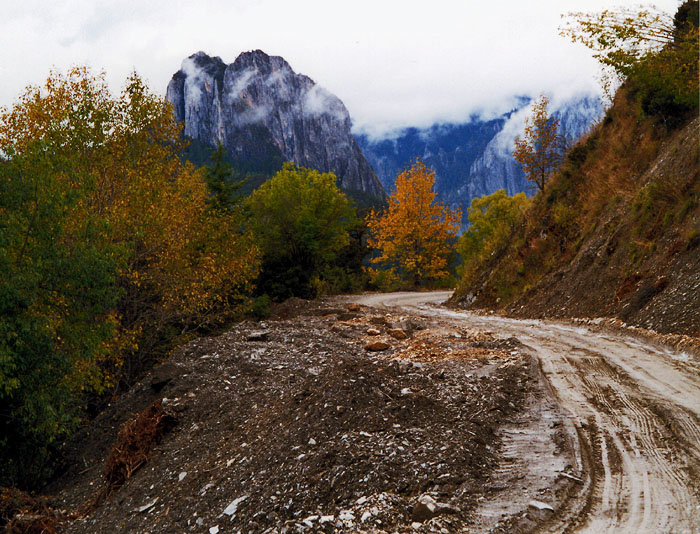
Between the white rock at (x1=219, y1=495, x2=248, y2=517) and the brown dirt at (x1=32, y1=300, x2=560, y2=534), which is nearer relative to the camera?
the brown dirt at (x1=32, y1=300, x2=560, y2=534)

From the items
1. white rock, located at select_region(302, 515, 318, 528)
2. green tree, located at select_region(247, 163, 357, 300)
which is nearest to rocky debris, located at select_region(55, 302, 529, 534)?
white rock, located at select_region(302, 515, 318, 528)

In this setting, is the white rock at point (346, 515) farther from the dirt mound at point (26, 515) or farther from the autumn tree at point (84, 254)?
the autumn tree at point (84, 254)

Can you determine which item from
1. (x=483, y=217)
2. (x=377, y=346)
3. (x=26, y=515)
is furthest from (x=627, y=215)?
(x=483, y=217)

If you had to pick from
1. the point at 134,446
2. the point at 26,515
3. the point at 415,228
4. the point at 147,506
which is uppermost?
the point at 415,228

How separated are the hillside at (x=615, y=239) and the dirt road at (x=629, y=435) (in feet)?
5.92

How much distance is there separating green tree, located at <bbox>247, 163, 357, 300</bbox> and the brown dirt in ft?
63.7

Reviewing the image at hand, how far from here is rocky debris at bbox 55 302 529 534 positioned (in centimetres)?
410

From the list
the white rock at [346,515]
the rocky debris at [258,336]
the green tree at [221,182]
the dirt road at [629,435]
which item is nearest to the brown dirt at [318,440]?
the white rock at [346,515]

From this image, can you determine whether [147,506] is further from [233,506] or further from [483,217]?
[483,217]

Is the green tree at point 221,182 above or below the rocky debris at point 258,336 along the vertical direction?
above

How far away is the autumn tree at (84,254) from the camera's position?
10.6m

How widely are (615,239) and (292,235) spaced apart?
20.9 m

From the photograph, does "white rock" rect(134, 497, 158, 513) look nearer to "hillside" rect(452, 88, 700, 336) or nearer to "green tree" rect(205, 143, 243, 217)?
"hillside" rect(452, 88, 700, 336)

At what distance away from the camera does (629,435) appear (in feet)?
15.5
